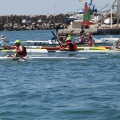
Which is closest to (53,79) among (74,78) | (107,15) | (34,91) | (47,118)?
(74,78)

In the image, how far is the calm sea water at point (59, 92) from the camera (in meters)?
12.4

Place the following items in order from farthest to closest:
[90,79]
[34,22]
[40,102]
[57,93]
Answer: [34,22], [90,79], [57,93], [40,102]

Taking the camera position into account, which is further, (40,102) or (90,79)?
(90,79)

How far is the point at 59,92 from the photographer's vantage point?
15227 mm

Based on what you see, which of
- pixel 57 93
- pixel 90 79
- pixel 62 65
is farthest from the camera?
pixel 62 65

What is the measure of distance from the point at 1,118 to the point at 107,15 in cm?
8800

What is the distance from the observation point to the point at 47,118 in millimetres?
11961

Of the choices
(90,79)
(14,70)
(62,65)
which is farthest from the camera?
(62,65)

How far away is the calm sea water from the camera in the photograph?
1239 cm

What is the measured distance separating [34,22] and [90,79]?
5592 inches

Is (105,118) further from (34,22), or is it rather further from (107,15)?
(34,22)

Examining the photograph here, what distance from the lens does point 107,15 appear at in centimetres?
9875

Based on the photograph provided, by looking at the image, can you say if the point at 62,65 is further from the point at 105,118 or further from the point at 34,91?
the point at 105,118

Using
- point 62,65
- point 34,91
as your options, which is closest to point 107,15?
point 62,65
